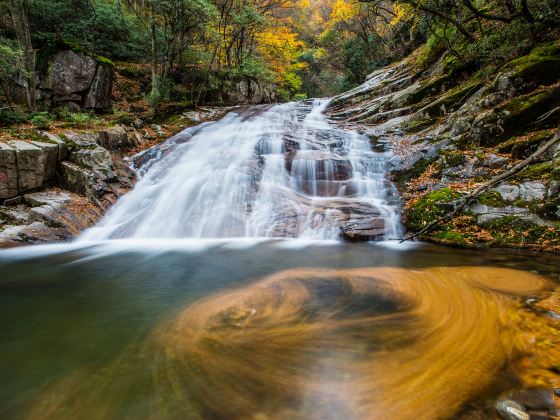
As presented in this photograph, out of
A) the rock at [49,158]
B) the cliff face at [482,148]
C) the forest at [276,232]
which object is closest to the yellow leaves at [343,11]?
the forest at [276,232]

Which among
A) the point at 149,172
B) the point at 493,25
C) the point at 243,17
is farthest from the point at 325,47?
the point at 149,172

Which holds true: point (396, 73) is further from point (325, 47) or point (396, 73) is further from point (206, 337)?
point (206, 337)

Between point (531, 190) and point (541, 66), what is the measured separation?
14.6 feet

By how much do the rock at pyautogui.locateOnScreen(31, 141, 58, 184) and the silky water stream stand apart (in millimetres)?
1815

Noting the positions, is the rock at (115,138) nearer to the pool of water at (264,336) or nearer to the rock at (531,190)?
the pool of water at (264,336)

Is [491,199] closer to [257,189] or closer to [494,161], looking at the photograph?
[494,161]

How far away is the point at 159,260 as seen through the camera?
20.6 ft

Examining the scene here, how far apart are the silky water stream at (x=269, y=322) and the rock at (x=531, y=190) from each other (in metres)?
1.44

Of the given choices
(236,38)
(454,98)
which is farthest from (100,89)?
(454,98)

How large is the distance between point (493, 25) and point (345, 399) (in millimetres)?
13457

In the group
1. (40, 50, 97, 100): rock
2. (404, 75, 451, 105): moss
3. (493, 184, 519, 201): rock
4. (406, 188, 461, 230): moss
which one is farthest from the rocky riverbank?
(404, 75, 451, 105): moss

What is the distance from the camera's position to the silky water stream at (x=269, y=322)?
2240mm

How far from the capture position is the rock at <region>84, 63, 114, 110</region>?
13.0 m

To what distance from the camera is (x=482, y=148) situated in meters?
8.33
